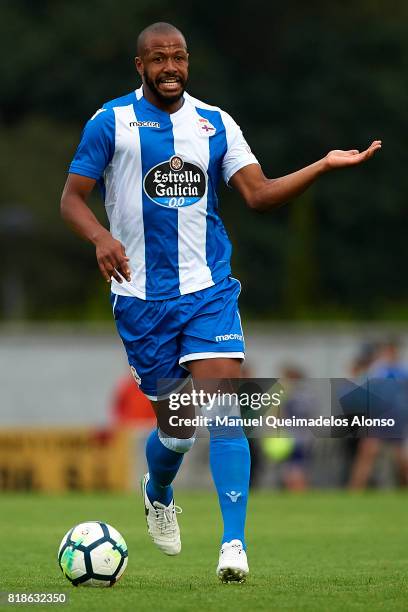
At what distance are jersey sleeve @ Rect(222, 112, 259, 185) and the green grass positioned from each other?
1.99m

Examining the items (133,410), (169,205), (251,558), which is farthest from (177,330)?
(133,410)

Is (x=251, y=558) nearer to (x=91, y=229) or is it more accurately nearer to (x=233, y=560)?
(x=233, y=560)

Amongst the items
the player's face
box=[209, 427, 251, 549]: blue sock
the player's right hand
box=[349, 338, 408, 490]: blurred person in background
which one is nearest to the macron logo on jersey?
the player's face

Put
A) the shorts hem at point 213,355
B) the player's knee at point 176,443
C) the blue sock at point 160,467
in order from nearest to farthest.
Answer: the shorts hem at point 213,355, the player's knee at point 176,443, the blue sock at point 160,467

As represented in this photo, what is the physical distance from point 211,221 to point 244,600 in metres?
2.04

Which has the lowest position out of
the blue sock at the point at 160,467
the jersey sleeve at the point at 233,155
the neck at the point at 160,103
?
the blue sock at the point at 160,467

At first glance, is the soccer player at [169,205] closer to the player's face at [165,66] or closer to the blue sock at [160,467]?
the player's face at [165,66]

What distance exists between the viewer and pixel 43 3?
51938mm

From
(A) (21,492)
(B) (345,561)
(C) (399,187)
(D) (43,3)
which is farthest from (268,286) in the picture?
(B) (345,561)

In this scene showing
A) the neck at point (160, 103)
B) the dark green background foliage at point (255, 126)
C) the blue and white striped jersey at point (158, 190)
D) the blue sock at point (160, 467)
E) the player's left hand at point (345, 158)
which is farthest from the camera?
the dark green background foliage at point (255, 126)

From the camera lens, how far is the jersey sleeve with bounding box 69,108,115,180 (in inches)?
297

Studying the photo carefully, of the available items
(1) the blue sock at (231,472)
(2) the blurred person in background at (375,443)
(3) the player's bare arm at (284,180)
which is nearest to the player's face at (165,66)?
(3) the player's bare arm at (284,180)

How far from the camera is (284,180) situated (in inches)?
294

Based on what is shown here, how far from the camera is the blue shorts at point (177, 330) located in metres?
7.51
